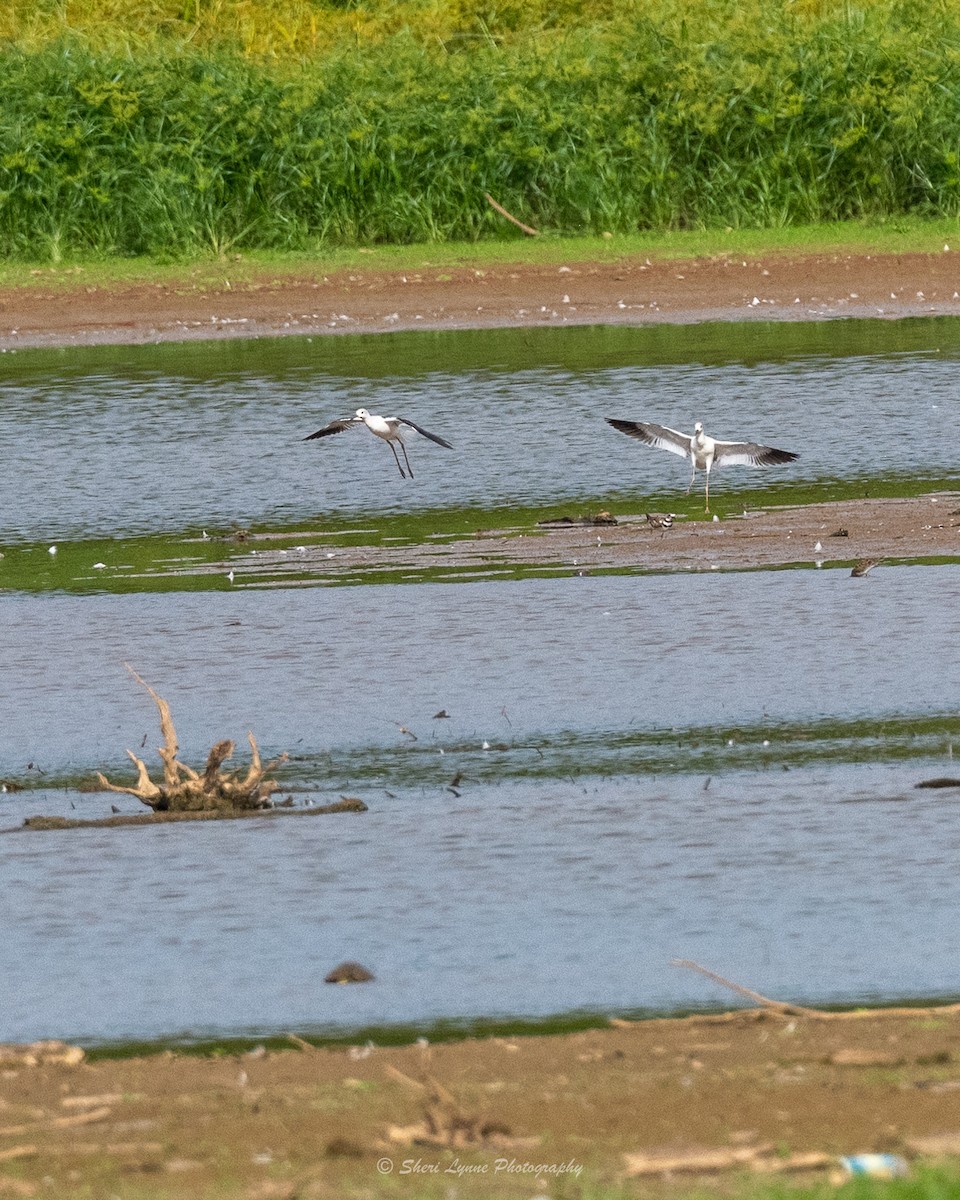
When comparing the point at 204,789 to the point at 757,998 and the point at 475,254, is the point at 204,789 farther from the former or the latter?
the point at 475,254

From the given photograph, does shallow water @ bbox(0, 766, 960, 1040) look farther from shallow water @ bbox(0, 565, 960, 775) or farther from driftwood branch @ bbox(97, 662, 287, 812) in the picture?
shallow water @ bbox(0, 565, 960, 775)

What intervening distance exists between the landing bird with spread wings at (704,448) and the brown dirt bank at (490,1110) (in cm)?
718

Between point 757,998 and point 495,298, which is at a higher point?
point 757,998

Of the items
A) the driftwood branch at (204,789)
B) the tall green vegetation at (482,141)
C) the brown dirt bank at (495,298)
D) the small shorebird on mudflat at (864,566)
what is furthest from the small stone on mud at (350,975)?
the tall green vegetation at (482,141)

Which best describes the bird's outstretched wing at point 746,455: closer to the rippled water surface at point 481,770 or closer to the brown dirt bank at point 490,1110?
the rippled water surface at point 481,770

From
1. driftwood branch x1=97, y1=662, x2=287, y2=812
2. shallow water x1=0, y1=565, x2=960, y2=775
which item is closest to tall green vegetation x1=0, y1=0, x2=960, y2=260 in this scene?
shallow water x1=0, y1=565, x2=960, y2=775

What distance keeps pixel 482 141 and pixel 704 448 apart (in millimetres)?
13253

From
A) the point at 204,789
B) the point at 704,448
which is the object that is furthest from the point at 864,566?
the point at 204,789

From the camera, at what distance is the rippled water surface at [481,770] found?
6.48 metres

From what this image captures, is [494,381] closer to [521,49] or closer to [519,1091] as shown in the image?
[521,49]

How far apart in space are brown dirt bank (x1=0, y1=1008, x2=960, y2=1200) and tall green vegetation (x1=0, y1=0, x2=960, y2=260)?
20.4 meters

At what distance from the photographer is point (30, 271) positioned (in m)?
25.2

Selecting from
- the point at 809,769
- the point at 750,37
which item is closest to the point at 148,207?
the point at 750,37

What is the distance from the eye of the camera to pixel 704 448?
12914 mm
